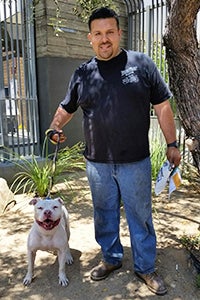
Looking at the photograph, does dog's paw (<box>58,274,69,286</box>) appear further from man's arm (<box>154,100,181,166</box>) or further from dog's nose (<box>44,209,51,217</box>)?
man's arm (<box>154,100,181,166</box>)

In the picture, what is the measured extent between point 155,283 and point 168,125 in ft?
4.17

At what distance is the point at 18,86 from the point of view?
19.0 feet

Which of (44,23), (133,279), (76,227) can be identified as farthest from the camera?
(44,23)

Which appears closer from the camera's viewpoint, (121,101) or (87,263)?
(121,101)

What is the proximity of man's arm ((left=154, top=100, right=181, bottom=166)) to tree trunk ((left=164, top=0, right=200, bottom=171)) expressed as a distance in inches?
14.5

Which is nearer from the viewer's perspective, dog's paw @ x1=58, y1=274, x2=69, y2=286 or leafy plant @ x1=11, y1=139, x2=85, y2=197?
dog's paw @ x1=58, y1=274, x2=69, y2=286

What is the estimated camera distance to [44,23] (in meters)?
5.95

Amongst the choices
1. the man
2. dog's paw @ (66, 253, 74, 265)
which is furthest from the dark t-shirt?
dog's paw @ (66, 253, 74, 265)

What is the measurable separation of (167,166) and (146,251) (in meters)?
0.71

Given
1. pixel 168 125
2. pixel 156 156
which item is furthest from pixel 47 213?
pixel 156 156

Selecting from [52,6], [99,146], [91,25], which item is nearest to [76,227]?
[99,146]

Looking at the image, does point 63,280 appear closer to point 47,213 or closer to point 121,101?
point 47,213

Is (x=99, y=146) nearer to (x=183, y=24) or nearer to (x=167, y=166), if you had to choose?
(x=167, y=166)

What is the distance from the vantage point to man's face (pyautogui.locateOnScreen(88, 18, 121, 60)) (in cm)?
Answer: 237
